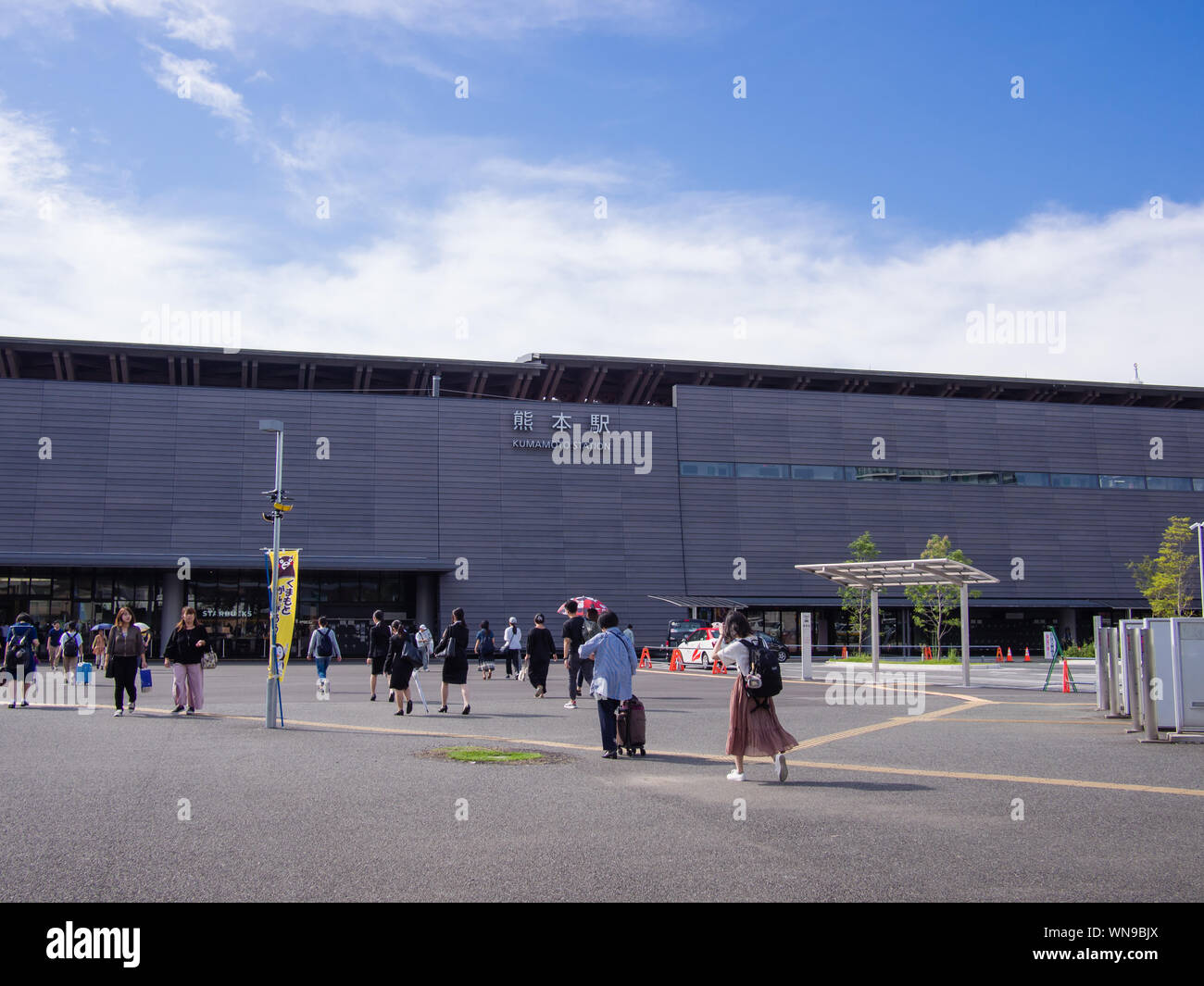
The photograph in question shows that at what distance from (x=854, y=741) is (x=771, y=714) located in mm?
4000

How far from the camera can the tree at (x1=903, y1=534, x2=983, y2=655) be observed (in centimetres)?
5050

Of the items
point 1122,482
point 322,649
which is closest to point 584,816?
point 322,649

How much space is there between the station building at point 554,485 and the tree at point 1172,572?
1490mm

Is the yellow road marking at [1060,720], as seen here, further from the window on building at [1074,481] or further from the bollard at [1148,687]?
the window on building at [1074,481]

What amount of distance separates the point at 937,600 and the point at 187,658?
4140cm

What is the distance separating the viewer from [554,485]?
52.8 meters

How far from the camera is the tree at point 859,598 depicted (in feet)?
172

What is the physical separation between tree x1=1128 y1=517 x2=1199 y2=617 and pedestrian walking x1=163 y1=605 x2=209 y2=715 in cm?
5016

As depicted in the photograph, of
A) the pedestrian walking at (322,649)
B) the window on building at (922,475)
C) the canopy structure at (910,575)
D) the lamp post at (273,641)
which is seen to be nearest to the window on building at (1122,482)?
the window on building at (922,475)

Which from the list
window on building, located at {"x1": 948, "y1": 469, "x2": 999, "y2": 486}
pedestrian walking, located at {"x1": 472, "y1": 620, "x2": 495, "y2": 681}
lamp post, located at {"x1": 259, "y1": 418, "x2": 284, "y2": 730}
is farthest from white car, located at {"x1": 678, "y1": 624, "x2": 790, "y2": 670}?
window on building, located at {"x1": 948, "y1": 469, "x2": 999, "y2": 486}

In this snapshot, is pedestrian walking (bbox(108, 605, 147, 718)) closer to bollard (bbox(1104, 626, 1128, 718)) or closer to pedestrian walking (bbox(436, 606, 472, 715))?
pedestrian walking (bbox(436, 606, 472, 715))

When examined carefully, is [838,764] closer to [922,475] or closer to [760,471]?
[760,471]
